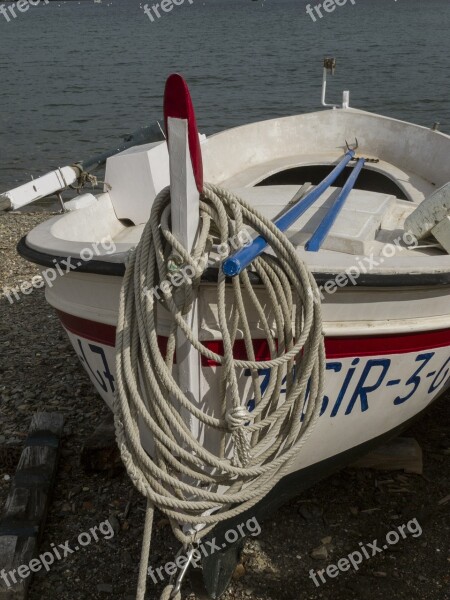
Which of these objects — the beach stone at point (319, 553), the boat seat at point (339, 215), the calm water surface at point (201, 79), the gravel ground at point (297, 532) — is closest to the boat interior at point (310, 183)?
the boat seat at point (339, 215)

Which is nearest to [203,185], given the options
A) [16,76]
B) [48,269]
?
[48,269]

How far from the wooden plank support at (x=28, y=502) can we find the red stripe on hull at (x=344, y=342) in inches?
38.6

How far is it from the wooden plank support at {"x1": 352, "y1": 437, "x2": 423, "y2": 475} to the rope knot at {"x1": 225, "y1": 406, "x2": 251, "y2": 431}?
5.17ft

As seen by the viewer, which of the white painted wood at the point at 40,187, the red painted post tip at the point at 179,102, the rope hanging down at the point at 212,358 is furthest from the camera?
the white painted wood at the point at 40,187

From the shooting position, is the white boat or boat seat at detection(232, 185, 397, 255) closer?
the white boat

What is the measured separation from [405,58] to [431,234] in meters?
27.0

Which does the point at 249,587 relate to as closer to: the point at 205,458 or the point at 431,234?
the point at 205,458

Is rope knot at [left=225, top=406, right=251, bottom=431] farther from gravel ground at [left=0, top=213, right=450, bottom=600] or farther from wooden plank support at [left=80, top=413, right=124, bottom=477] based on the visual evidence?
wooden plank support at [left=80, top=413, right=124, bottom=477]

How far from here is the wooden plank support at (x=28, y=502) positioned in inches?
126

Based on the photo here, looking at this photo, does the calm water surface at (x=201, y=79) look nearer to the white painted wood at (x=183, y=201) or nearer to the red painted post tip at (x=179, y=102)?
the white painted wood at (x=183, y=201)

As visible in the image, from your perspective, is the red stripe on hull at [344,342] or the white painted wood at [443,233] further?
the white painted wood at [443,233]

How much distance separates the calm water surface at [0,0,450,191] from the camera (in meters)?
17.1

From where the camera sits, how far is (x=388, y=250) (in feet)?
11.3

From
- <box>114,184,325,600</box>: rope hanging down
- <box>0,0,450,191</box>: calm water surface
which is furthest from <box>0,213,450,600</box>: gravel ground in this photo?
<box>0,0,450,191</box>: calm water surface
